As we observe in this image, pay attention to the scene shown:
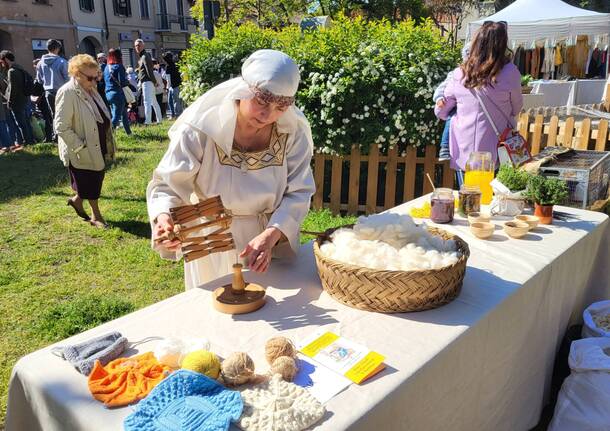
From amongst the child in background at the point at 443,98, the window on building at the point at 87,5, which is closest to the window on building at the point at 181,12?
the window on building at the point at 87,5

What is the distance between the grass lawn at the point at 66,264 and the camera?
3.32 meters

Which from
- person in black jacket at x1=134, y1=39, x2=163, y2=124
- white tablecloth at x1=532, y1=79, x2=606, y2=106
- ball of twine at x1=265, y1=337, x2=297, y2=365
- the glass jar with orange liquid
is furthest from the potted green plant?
person in black jacket at x1=134, y1=39, x2=163, y2=124

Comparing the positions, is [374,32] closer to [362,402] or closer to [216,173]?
[216,173]

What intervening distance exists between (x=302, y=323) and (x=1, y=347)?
7.90ft

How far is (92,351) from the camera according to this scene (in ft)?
4.33

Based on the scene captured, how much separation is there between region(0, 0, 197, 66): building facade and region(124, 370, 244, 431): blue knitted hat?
23092mm

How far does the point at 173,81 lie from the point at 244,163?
10432 millimetres

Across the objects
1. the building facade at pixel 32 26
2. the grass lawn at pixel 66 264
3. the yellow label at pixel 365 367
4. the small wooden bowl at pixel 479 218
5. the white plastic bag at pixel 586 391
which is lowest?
the grass lawn at pixel 66 264

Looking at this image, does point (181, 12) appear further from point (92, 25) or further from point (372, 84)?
point (372, 84)

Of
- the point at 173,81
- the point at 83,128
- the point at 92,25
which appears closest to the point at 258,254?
the point at 83,128

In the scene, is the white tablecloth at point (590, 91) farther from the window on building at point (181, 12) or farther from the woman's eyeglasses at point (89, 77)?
the window on building at point (181, 12)

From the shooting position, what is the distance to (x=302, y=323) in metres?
1.52

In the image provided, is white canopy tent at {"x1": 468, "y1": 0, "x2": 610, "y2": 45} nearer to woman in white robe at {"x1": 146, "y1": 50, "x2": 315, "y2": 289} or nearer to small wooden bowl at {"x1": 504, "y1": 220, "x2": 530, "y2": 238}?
small wooden bowl at {"x1": 504, "y1": 220, "x2": 530, "y2": 238}

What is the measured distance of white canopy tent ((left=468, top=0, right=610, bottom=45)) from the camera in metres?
11.1
